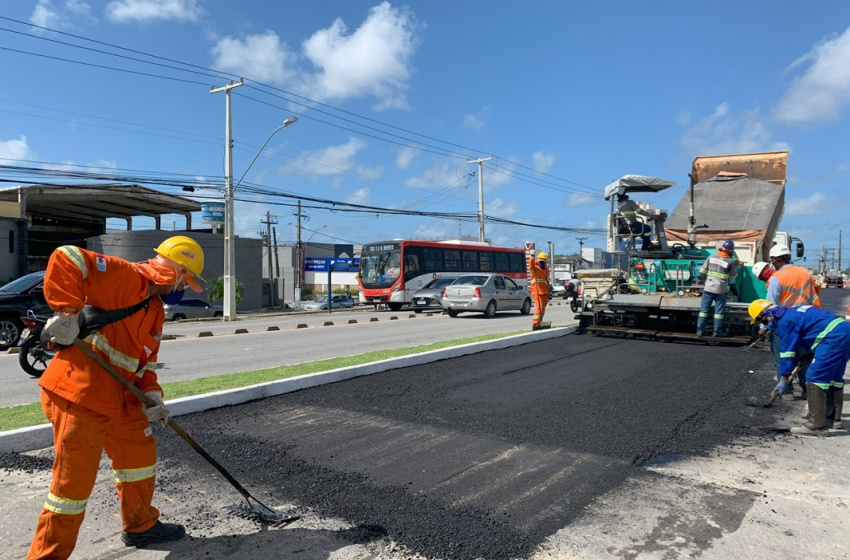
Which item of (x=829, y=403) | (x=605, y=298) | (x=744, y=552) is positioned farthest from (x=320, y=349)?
(x=744, y=552)

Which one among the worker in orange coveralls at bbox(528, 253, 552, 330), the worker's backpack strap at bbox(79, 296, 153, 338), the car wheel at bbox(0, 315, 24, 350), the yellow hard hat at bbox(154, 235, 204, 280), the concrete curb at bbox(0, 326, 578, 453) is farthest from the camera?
the worker in orange coveralls at bbox(528, 253, 552, 330)

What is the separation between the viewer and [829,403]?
18.4 feet

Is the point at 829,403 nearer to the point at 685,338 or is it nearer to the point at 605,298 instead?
the point at 685,338

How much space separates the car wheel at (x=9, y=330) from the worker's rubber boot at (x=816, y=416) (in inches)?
540

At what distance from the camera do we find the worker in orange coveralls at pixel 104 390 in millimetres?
2996

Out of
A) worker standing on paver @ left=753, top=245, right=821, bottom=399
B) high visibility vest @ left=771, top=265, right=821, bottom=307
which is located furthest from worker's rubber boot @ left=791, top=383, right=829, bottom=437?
high visibility vest @ left=771, top=265, right=821, bottom=307

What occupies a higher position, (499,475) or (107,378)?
(107,378)

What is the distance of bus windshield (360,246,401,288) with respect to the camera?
2727cm

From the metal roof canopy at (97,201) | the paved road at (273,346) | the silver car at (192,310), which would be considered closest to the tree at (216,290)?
the metal roof canopy at (97,201)

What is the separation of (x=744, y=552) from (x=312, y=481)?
273 cm

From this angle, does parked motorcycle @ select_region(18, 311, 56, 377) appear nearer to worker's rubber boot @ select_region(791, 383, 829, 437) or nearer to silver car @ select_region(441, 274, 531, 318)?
worker's rubber boot @ select_region(791, 383, 829, 437)

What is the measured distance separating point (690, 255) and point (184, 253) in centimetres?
1077

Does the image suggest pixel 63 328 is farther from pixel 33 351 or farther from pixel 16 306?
pixel 16 306

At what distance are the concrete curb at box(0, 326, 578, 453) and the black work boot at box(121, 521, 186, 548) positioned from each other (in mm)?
2140
